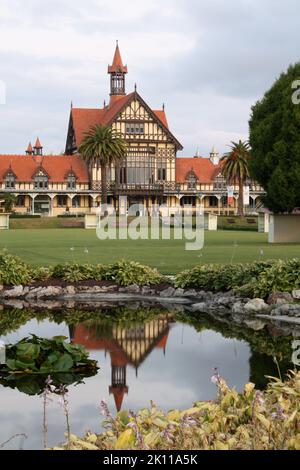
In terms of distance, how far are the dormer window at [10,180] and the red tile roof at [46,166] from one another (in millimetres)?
494

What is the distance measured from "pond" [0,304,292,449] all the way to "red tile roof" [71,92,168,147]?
7619 cm

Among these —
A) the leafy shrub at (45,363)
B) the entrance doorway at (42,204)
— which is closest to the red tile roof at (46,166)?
the entrance doorway at (42,204)

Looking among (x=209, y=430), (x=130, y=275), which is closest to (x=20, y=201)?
(x=130, y=275)

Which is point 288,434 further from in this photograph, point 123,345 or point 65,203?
point 65,203

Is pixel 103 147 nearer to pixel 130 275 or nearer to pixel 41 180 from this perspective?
pixel 41 180

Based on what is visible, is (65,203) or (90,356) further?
(65,203)

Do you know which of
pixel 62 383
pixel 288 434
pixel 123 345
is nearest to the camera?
pixel 288 434

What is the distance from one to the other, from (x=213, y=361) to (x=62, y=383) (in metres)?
2.49

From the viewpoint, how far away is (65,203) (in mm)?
90812

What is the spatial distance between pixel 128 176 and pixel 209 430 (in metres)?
85.1

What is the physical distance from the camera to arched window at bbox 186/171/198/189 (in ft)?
305

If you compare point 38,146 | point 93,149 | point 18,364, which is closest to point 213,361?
point 18,364

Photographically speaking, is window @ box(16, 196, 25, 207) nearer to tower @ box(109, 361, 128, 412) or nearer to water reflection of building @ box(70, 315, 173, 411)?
water reflection of building @ box(70, 315, 173, 411)

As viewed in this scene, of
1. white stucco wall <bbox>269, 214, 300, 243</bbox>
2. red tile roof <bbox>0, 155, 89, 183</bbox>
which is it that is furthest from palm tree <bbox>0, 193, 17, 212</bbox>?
white stucco wall <bbox>269, 214, 300, 243</bbox>
